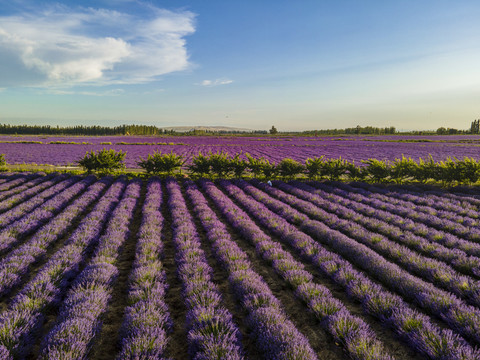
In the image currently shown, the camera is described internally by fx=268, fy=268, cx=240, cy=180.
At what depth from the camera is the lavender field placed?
3.77 meters

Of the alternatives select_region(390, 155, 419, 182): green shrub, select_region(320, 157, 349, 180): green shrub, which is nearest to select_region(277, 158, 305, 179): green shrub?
select_region(320, 157, 349, 180): green shrub

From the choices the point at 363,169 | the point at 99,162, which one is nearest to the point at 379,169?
the point at 363,169

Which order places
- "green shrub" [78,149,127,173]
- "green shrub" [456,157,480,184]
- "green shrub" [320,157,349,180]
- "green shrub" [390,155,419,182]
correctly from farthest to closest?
"green shrub" [78,149,127,173] < "green shrub" [320,157,349,180] < "green shrub" [390,155,419,182] < "green shrub" [456,157,480,184]

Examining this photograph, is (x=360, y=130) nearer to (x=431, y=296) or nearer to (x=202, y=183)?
(x=202, y=183)

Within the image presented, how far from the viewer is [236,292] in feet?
17.3

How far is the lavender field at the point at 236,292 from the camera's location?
12.4ft

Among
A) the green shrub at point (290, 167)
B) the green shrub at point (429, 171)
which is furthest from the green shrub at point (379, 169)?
the green shrub at point (290, 167)

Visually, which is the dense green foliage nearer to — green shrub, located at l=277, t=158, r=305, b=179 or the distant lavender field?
green shrub, located at l=277, t=158, r=305, b=179

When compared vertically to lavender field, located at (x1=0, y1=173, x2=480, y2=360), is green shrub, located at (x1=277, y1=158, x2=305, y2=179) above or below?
above

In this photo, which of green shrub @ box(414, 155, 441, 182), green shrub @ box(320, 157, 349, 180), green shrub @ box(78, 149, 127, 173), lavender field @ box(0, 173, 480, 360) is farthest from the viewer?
green shrub @ box(78, 149, 127, 173)

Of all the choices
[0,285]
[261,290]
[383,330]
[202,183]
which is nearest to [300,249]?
[261,290]

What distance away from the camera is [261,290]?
5.14 metres

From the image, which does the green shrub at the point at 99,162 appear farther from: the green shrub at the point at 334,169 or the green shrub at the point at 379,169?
the green shrub at the point at 379,169

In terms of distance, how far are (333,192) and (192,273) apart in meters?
13.1
